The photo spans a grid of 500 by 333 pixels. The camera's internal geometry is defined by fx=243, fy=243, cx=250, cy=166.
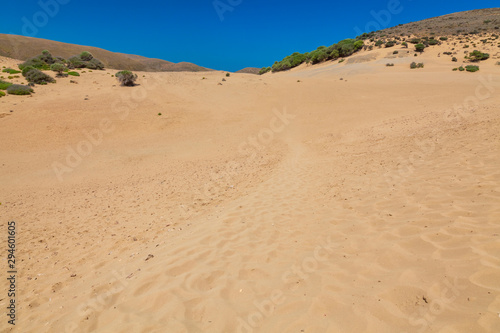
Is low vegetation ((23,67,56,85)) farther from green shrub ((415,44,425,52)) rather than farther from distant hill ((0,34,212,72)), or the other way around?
green shrub ((415,44,425,52))

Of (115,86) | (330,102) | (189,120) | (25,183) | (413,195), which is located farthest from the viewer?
(115,86)

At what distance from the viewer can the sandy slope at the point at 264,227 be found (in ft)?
8.29

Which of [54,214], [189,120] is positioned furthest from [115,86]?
[54,214]

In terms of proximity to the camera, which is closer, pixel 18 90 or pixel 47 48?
pixel 18 90

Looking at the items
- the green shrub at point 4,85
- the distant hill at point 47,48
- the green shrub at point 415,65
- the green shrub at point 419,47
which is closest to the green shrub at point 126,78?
the green shrub at point 4,85

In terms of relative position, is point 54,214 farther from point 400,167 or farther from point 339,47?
point 339,47

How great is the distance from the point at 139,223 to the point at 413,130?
38.5 feet

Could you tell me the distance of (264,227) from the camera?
4871mm

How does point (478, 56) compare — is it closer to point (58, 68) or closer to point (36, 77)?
point (58, 68)

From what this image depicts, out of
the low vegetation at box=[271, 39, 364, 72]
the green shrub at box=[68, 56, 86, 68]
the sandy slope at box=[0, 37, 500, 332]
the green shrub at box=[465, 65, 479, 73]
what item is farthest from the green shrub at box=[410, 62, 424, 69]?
the green shrub at box=[68, 56, 86, 68]

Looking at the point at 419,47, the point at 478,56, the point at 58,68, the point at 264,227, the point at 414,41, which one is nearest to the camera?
the point at 264,227

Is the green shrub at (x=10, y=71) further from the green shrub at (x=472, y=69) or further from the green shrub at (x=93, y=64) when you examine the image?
the green shrub at (x=472, y=69)

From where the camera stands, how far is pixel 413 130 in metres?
11.0

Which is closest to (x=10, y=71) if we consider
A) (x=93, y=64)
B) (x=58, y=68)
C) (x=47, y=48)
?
(x=58, y=68)
